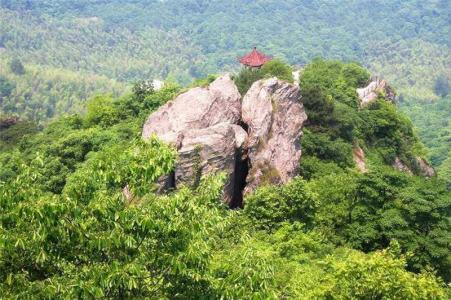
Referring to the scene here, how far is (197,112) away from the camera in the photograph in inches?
1025

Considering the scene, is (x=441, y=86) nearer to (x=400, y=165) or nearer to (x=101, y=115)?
(x=400, y=165)

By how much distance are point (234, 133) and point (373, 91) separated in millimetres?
20993

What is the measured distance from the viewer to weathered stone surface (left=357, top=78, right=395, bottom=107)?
4166cm

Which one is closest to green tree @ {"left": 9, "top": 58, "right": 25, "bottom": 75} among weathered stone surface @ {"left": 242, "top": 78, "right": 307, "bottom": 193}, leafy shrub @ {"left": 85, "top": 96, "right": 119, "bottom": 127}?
leafy shrub @ {"left": 85, "top": 96, "right": 119, "bottom": 127}

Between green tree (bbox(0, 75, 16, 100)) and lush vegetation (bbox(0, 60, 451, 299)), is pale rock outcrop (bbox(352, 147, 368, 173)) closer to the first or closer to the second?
lush vegetation (bbox(0, 60, 451, 299))

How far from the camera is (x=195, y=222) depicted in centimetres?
912

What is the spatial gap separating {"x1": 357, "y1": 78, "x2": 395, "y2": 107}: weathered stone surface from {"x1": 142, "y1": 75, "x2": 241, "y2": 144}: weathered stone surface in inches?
627

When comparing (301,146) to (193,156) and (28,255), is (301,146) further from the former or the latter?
(28,255)

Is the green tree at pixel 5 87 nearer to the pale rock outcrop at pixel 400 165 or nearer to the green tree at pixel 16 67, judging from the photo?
the green tree at pixel 16 67

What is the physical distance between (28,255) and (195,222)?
250cm

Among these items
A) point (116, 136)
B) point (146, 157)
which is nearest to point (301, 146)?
point (116, 136)

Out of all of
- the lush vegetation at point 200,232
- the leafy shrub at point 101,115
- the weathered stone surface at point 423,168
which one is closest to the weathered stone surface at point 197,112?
the lush vegetation at point 200,232

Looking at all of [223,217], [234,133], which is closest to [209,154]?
[234,133]

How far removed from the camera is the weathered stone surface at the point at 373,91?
4166cm
